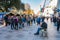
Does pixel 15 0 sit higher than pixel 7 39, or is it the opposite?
pixel 15 0

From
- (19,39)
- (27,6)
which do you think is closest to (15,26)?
(19,39)

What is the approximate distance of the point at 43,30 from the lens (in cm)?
1603

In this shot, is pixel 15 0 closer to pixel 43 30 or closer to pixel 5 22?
pixel 5 22

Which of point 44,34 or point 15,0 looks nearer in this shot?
point 44,34

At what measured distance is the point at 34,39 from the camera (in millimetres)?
14195

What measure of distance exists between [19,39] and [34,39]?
107 centimetres

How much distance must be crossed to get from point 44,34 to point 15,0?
122ft

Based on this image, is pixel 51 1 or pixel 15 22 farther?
pixel 51 1

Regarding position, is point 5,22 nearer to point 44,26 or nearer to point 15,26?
point 15,26

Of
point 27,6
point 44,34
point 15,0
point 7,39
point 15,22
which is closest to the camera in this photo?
point 7,39

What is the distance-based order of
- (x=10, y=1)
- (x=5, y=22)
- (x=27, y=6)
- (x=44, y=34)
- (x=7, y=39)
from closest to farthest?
(x=7, y=39), (x=44, y=34), (x=5, y=22), (x=10, y=1), (x=27, y=6)

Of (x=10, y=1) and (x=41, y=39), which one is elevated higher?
(x=10, y=1)

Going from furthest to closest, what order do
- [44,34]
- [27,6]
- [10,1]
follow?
[27,6]
[10,1]
[44,34]

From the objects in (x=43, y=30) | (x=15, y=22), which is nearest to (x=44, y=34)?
(x=43, y=30)
